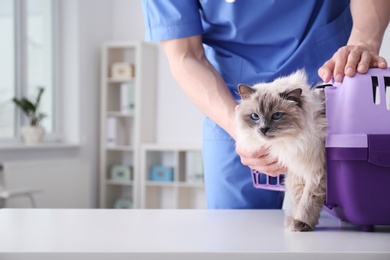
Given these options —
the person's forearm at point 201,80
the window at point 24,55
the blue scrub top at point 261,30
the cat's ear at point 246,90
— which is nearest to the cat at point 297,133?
the cat's ear at point 246,90

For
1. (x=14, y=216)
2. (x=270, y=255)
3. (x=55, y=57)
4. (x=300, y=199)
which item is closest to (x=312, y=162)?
(x=300, y=199)

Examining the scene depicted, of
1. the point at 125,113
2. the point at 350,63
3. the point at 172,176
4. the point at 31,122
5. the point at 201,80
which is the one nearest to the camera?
the point at 350,63

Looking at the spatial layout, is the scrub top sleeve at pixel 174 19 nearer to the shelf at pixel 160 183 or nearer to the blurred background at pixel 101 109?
the blurred background at pixel 101 109

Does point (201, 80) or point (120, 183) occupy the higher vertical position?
point (201, 80)

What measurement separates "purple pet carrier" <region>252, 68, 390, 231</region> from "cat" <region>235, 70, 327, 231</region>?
0.03 m

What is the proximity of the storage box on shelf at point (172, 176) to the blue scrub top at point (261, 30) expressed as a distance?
3494mm

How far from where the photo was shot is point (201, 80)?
4.55 feet

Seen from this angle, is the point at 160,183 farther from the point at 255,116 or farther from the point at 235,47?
the point at 255,116

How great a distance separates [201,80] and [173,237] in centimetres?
59

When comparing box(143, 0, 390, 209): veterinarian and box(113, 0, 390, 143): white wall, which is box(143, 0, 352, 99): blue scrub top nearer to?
box(143, 0, 390, 209): veterinarian

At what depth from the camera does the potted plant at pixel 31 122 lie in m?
4.64

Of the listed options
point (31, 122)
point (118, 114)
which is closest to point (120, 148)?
point (118, 114)

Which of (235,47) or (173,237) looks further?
(235,47)

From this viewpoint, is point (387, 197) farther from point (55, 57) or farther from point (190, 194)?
point (55, 57)
